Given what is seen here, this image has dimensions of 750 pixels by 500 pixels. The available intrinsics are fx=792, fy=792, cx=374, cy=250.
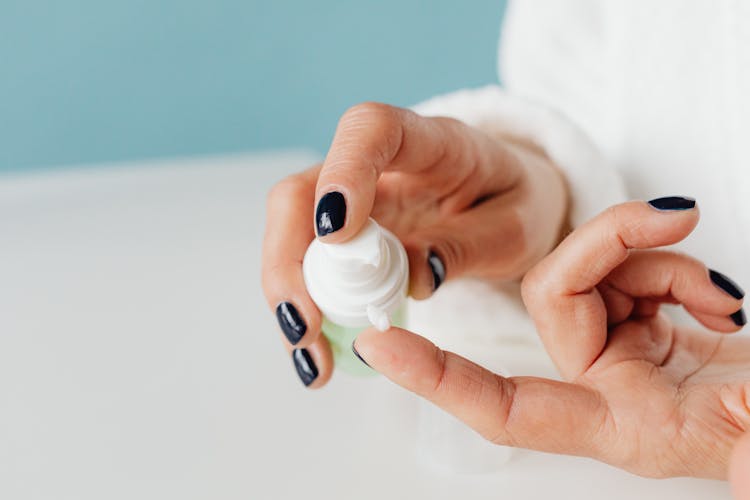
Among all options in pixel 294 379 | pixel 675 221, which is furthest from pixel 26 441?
pixel 675 221

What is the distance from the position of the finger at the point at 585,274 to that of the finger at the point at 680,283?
3cm

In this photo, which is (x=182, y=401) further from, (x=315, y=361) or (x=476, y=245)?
(x=476, y=245)

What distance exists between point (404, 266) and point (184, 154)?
1037mm

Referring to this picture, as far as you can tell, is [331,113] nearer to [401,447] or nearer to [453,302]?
[453,302]

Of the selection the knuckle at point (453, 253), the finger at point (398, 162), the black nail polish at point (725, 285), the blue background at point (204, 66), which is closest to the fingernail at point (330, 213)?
the finger at point (398, 162)

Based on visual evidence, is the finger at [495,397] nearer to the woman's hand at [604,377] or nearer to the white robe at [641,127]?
the woman's hand at [604,377]

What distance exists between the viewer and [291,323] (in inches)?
17.2

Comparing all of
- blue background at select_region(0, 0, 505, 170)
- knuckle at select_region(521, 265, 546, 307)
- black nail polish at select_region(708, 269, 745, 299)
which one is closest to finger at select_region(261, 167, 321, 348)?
knuckle at select_region(521, 265, 546, 307)

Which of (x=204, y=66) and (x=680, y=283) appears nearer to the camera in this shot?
(x=680, y=283)

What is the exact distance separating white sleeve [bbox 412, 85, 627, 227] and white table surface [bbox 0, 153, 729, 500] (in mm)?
Result: 215

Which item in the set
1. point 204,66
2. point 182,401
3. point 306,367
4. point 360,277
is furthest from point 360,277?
point 204,66

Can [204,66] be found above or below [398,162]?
below

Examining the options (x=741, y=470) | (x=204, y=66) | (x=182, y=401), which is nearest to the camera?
(x=741, y=470)

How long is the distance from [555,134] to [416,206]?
0.14 meters
